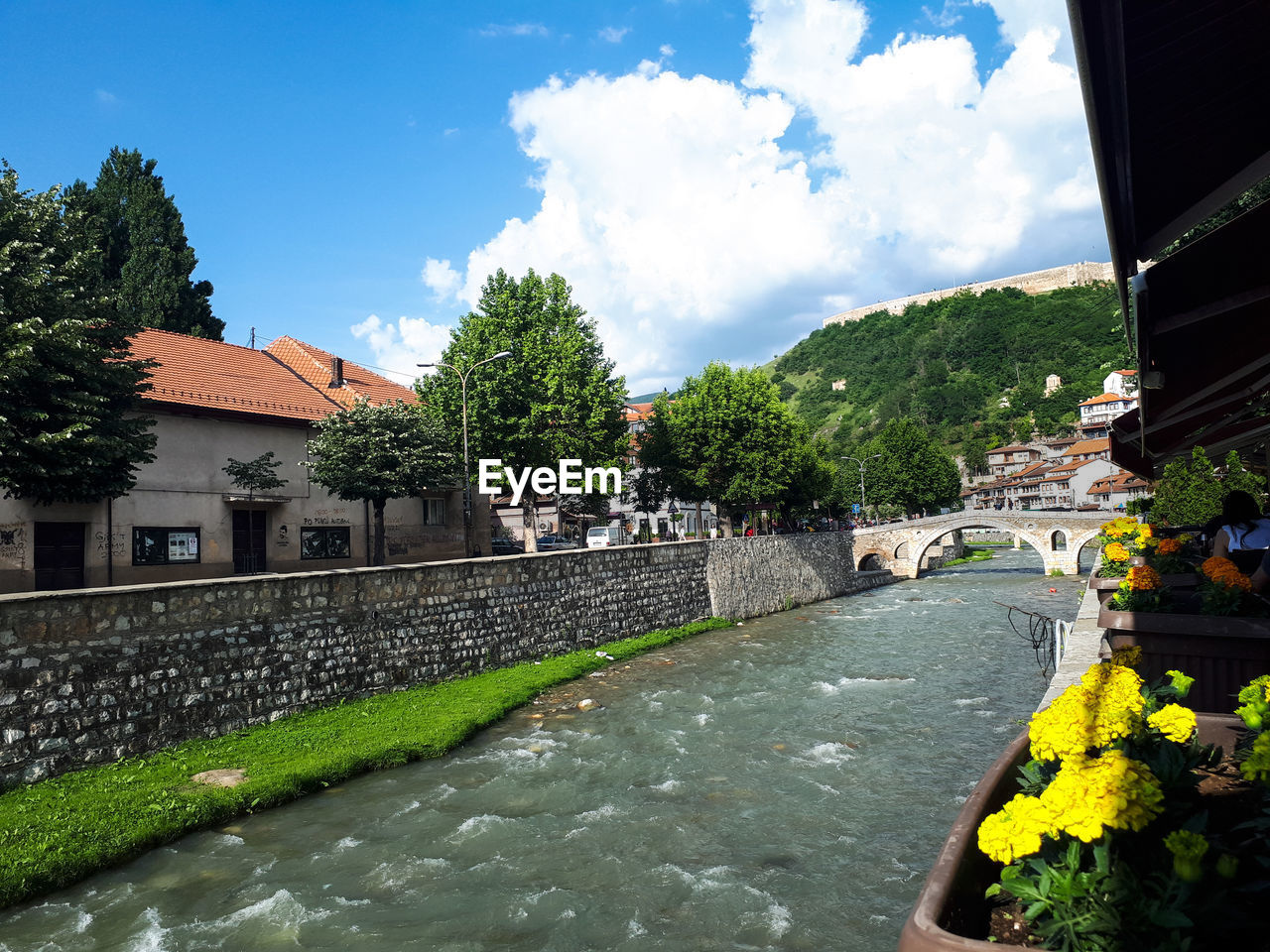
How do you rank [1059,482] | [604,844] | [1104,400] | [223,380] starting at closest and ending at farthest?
[604,844]
[223,380]
[1059,482]
[1104,400]

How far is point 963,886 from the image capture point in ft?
7.72

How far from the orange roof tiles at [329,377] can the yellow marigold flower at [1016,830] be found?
26.4 metres

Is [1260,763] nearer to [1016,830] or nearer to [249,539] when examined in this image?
[1016,830]

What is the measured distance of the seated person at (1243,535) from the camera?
679 cm

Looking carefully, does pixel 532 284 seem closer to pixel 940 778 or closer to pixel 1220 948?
pixel 940 778

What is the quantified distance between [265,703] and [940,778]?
10705mm

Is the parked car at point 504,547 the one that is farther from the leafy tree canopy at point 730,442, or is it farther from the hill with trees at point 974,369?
the hill with trees at point 974,369

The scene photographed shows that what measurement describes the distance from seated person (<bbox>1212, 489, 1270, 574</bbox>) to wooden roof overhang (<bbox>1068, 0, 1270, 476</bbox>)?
9.90 ft

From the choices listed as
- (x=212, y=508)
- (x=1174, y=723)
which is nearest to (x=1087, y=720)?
(x=1174, y=723)

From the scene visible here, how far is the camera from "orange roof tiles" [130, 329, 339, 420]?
21.4m

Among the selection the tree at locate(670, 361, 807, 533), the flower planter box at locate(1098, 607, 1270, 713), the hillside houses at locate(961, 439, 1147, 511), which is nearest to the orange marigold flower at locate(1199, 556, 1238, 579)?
the flower planter box at locate(1098, 607, 1270, 713)

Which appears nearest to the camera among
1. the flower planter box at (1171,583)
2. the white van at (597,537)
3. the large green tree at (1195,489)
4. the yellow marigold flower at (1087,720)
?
the yellow marigold flower at (1087,720)

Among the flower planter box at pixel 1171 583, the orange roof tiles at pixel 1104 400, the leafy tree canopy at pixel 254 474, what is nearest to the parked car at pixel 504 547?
the leafy tree canopy at pixel 254 474

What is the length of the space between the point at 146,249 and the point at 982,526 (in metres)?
51.8
